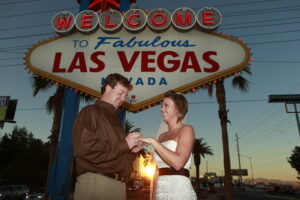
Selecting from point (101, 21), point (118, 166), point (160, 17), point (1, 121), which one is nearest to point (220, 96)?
point (160, 17)

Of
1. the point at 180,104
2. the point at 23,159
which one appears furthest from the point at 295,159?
the point at 180,104

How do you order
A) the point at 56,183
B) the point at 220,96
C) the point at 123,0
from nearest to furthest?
the point at 56,183, the point at 123,0, the point at 220,96

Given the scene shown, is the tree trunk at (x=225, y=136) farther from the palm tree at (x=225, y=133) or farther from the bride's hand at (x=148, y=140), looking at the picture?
the bride's hand at (x=148, y=140)

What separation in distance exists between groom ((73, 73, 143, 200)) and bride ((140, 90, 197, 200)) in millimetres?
316

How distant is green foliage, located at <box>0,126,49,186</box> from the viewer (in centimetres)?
3588

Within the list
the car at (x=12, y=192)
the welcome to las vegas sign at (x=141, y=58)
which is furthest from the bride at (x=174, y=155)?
the car at (x=12, y=192)

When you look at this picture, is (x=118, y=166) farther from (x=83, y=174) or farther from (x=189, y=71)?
(x=189, y=71)

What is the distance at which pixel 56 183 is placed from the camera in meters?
6.49

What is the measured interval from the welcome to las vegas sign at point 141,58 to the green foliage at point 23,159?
113ft

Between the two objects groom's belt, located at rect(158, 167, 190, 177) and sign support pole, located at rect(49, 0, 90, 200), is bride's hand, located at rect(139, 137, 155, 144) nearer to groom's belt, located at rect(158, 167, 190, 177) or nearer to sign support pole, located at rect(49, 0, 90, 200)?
groom's belt, located at rect(158, 167, 190, 177)

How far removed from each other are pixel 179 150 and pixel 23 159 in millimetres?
40680

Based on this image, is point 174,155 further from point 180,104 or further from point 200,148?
point 200,148

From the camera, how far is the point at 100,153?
258 centimetres

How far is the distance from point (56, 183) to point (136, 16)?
536 cm
